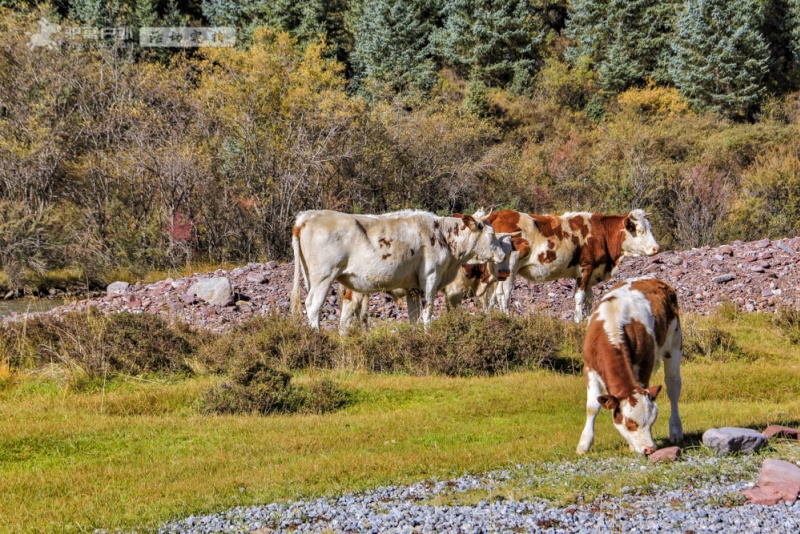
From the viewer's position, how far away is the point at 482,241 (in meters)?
15.5

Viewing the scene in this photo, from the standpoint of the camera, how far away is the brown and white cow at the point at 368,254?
1430cm

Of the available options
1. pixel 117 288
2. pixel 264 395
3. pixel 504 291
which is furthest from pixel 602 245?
pixel 117 288

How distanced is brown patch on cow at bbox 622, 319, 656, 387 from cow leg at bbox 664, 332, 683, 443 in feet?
1.66

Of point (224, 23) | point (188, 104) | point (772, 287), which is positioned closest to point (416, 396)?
point (772, 287)

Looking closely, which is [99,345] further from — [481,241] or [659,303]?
[659,303]

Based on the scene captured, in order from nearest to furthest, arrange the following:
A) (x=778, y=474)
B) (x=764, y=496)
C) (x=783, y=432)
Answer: (x=764, y=496)
(x=778, y=474)
(x=783, y=432)

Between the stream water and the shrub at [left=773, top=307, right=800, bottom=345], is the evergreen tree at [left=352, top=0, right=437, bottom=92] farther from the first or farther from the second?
the shrub at [left=773, top=307, right=800, bottom=345]

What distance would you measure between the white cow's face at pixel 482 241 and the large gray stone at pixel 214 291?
6.71 meters

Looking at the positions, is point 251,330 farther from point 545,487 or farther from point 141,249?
point 141,249

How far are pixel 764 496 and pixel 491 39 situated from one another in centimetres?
5342

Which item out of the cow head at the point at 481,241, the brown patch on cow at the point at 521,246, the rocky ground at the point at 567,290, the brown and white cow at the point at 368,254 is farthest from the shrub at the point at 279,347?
the brown patch on cow at the point at 521,246

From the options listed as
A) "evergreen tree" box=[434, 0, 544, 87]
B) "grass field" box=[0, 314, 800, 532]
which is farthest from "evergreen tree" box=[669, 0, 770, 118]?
"grass field" box=[0, 314, 800, 532]

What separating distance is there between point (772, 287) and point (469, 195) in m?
19.3

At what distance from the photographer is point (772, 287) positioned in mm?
19234
